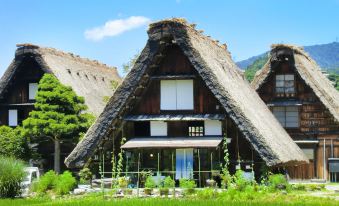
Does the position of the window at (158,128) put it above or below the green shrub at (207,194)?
above

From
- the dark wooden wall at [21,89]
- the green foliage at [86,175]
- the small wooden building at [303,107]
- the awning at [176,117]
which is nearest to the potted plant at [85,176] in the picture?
the green foliage at [86,175]

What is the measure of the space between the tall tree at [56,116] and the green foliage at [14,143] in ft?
3.49

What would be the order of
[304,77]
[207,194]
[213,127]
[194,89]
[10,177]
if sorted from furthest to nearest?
[304,77] < [194,89] < [213,127] < [10,177] < [207,194]

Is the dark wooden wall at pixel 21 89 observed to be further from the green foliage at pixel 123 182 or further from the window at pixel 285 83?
the green foliage at pixel 123 182

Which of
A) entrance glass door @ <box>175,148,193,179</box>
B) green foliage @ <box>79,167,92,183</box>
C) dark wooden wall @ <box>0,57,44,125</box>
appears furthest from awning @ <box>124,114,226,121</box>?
dark wooden wall @ <box>0,57,44,125</box>

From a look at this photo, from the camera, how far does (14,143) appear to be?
114 ft

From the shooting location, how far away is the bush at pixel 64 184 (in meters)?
23.4

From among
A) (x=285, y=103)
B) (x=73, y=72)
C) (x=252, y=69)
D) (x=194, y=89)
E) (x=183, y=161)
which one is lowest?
(x=183, y=161)

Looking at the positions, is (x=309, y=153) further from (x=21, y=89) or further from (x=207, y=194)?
(x=21, y=89)

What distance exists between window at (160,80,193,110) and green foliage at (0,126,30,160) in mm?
10020

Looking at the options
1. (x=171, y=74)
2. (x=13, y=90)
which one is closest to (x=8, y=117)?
(x=13, y=90)

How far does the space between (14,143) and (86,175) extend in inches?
357

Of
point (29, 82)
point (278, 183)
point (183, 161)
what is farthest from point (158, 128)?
point (29, 82)

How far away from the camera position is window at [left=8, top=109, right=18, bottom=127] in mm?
38344
